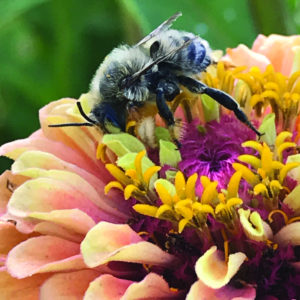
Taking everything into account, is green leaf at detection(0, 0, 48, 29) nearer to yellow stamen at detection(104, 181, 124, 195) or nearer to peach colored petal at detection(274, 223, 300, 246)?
yellow stamen at detection(104, 181, 124, 195)

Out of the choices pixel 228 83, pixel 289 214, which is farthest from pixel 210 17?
pixel 289 214

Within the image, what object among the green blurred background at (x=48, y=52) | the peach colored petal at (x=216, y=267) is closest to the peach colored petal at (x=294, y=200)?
the peach colored petal at (x=216, y=267)

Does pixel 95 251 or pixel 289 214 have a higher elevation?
pixel 95 251

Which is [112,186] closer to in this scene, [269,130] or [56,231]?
[56,231]

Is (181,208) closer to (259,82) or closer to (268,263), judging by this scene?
(268,263)

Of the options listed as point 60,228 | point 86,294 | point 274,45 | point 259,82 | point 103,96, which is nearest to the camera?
point 86,294

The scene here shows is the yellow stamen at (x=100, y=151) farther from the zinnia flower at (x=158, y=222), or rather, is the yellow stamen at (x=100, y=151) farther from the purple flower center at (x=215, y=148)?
the purple flower center at (x=215, y=148)
